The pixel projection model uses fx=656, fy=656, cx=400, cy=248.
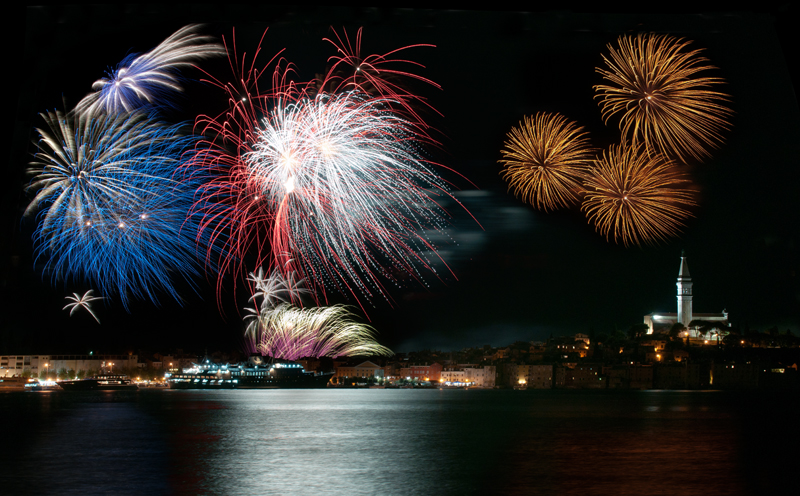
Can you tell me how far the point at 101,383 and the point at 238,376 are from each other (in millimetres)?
10650

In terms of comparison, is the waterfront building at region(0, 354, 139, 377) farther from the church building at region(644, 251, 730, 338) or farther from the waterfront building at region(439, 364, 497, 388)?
the church building at region(644, 251, 730, 338)

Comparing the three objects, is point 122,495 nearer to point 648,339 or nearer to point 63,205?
point 63,205

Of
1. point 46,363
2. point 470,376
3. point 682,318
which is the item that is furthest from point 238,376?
point 682,318

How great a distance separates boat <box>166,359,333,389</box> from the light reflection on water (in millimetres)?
29888

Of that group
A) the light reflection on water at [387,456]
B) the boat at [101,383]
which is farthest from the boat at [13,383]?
the light reflection on water at [387,456]

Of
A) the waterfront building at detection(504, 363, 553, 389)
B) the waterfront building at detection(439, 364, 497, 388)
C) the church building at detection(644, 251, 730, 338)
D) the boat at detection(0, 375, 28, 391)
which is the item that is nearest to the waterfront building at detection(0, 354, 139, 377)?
the boat at detection(0, 375, 28, 391)

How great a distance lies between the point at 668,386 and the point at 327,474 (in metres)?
51.5

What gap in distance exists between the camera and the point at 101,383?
52.3 m

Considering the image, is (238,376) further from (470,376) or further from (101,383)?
(470,376)

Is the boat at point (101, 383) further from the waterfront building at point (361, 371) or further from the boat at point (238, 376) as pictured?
the waterfront building at point (361, 371)

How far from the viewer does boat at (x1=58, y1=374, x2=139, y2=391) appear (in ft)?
161

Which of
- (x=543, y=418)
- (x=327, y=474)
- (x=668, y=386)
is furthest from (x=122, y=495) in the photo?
(x=668, y=386)

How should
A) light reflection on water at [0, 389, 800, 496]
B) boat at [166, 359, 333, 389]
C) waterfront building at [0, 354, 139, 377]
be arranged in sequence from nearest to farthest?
light reflection on water at [0, 389, 800, 496] → waterfront building at [0, 354, 139, 377] → boat at [166, 359, 333, 389]

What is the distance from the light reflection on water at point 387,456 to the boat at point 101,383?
28.1 meters
